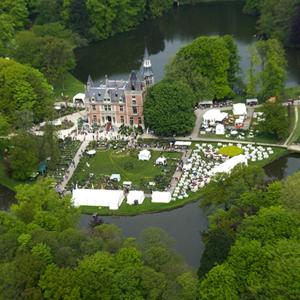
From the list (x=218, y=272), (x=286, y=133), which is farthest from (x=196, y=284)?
(x=286, y=133)

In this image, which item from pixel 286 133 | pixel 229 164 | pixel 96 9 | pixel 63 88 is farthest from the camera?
pixel 96 9

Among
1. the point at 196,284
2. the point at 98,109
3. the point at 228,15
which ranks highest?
the point at 228,15

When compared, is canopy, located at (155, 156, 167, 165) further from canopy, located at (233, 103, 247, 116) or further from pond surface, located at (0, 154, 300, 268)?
canopy, located at (233, 103, 247, 116)

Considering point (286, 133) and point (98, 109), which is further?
point (98, 109)

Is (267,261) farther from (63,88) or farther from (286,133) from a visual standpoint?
(63,88)

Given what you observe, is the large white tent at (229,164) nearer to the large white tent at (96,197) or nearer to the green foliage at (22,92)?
the large white tent at (96,197)

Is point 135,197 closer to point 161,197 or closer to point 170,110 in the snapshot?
point 161,197
